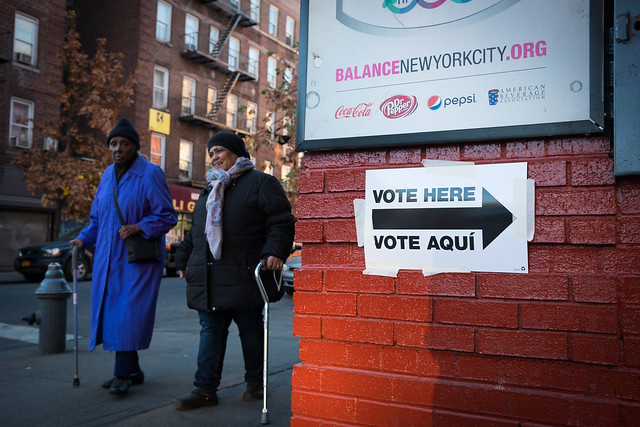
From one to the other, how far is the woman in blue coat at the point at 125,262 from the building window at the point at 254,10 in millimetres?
29721

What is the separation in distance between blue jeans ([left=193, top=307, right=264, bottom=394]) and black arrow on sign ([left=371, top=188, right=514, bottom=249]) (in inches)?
70.2

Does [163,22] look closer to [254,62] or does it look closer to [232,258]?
[254,62]

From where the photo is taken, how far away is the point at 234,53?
104 feet

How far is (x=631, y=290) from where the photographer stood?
209 cm

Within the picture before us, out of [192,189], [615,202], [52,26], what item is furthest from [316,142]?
[192,189]

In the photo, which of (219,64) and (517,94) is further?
(219,64)

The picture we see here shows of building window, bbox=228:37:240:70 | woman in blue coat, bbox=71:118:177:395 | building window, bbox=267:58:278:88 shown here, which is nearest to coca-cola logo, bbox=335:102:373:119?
woman in blue coat, bbox=71:118:177:395

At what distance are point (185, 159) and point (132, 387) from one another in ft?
83.1

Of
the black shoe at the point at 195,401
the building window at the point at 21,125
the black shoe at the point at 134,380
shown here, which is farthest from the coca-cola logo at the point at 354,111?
the building window at the point at 21,125

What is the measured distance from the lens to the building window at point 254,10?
3250 cm

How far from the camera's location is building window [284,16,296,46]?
35.5 m

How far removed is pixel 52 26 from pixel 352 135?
23.7 metres

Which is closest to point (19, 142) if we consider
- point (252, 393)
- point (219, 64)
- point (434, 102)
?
point (219, 64)

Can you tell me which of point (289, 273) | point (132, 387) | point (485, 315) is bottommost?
point (132, 387)
